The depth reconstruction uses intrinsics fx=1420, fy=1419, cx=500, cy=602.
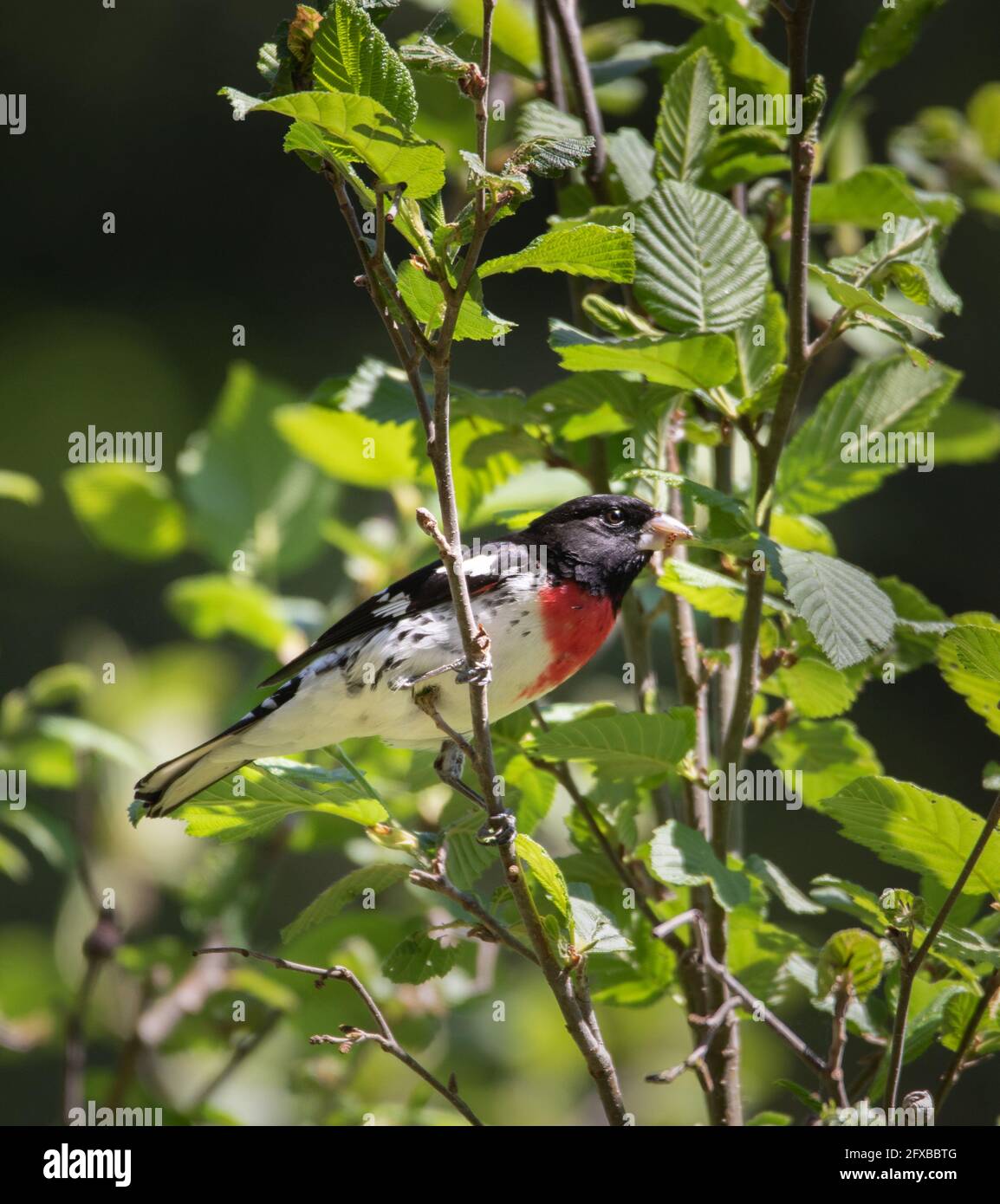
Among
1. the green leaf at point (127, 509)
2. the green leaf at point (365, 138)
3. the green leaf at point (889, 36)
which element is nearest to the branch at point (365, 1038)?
the green leaf at point (365, 138)

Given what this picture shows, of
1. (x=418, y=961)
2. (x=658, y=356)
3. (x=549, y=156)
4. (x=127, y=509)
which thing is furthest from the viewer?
(x=127, y=509)

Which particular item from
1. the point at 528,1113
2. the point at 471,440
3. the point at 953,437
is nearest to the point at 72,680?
the point at 471,440

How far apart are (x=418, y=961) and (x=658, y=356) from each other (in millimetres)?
874

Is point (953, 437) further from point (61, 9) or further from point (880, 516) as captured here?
point (61, 9)

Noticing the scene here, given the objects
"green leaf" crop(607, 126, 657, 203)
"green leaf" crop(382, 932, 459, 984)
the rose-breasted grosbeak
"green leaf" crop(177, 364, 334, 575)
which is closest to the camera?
"green leaf" crop(382, 932, 459, 984)

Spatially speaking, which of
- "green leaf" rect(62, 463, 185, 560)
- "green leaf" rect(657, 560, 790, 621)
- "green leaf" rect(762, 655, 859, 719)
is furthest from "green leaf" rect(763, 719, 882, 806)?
"green leaf" rect(62, 463, 185, 560)

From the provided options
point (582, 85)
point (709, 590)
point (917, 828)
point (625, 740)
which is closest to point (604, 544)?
point (709, 590)

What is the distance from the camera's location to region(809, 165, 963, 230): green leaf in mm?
Result: 2229

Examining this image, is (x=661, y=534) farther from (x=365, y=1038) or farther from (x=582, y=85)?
A: (x=365, y=1038)

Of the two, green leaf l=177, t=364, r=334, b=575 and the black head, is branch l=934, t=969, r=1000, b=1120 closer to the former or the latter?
the black head

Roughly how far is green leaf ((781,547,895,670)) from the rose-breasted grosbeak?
0.45 m

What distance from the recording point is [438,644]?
7.66 ft

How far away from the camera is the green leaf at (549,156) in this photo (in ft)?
4.47

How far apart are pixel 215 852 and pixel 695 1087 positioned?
1246mm
